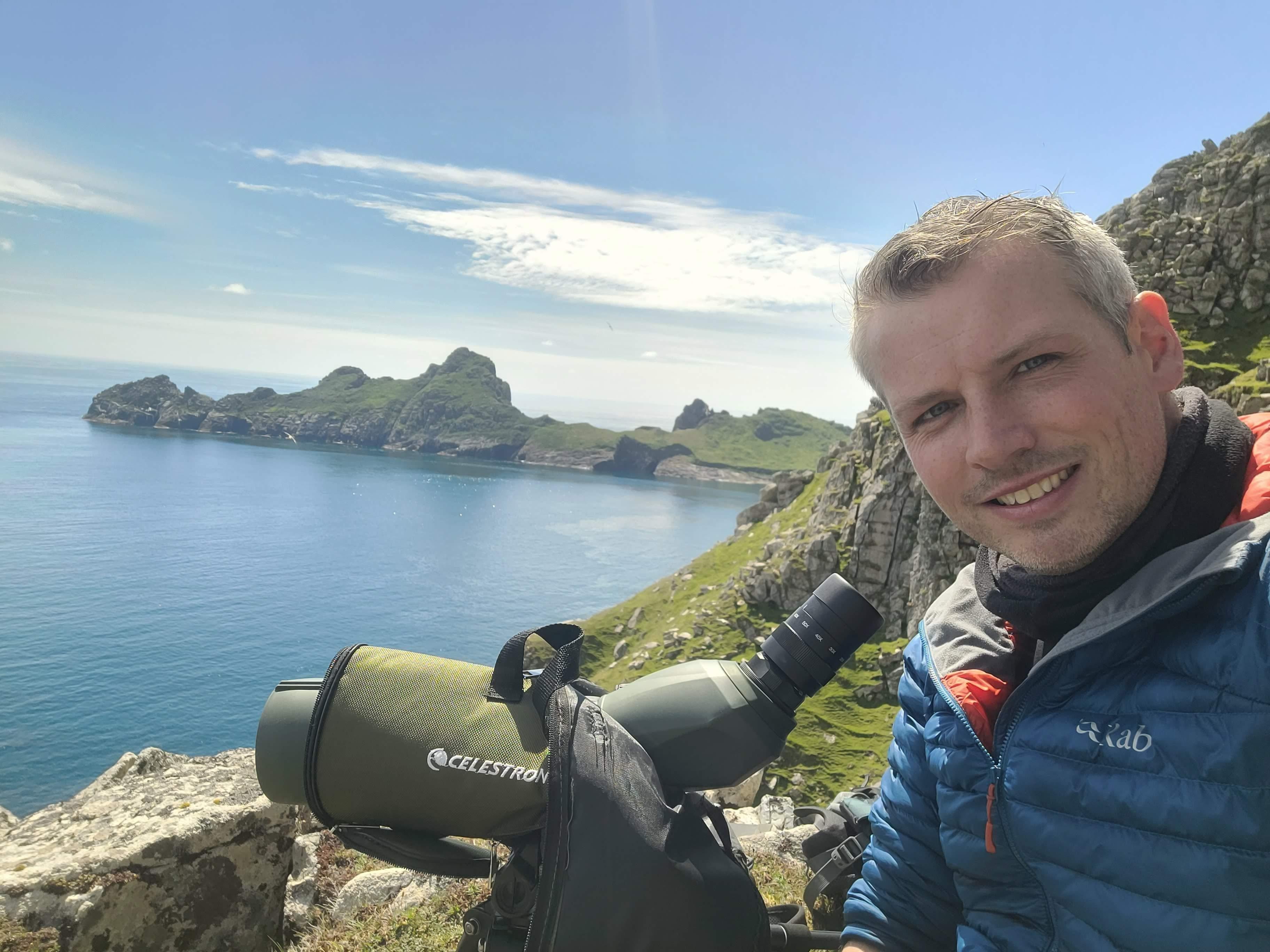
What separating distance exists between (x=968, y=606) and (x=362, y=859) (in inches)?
182

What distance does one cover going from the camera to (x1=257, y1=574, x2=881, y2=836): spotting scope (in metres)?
2.04

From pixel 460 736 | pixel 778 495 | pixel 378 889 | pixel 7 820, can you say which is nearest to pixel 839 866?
pixel 460 736

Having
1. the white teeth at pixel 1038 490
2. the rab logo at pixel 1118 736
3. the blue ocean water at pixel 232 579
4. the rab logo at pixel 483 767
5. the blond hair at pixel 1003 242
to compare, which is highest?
the blond hair at pixel 1003 242

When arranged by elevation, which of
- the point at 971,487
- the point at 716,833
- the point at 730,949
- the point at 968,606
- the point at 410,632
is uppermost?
the point at 971,487

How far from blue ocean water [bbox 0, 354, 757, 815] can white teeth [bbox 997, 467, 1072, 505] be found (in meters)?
46.0

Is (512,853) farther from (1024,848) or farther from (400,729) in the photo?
(1024,848)

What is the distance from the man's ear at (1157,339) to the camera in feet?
5.91

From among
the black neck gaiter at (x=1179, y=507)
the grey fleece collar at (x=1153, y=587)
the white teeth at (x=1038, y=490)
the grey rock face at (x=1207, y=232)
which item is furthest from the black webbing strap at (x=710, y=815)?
the grey rock face at (x=1207, y=232)

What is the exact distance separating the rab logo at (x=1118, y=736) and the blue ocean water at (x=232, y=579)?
46.0 metres

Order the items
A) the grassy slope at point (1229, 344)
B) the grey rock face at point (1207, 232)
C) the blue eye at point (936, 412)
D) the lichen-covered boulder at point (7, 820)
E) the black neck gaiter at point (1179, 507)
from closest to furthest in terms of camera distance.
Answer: the black neck gaiter at point (1179, 507)
the blue eye at point (936, 412)
the lichen-covered boulder at point (7, 820)
the grassy slope at point (1229, 344)
the grey rock face at point (1207, 232)

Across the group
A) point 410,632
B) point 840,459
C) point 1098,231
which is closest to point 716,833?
point 1098,231

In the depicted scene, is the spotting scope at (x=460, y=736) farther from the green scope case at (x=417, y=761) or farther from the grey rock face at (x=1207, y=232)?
the grey rock face at (x=1207, y=232)

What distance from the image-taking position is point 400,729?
2.06m

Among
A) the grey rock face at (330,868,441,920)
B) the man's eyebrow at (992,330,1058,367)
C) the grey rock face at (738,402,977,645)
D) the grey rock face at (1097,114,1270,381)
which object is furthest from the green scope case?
the grey rock face at (1097,114,1270,381)
